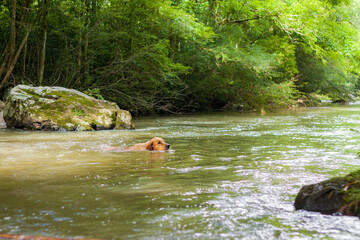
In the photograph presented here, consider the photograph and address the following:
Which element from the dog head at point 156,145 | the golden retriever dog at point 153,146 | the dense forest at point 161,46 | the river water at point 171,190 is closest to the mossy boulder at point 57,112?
the dense forest at point 161,46

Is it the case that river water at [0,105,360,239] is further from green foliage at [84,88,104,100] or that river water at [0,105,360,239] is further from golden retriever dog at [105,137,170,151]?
green foliage at [84,88,104,100]

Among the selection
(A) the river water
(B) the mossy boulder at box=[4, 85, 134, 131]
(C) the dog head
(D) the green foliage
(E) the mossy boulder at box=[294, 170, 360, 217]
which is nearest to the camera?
(A) the river water

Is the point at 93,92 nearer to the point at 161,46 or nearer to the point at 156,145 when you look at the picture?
the point at 161,46

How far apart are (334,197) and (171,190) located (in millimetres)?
1780

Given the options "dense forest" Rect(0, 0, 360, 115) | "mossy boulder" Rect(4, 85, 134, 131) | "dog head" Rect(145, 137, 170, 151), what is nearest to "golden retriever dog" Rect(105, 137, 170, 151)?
"dog head" Rect(145, 137, 170, 151)

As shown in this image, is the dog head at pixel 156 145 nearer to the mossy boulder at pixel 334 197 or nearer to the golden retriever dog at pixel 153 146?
the golden retriever dog at pixel 153 146

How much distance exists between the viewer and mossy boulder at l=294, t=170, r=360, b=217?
136 inches

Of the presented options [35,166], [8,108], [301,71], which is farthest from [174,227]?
[301,71]

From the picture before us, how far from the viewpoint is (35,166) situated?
20.3 feet

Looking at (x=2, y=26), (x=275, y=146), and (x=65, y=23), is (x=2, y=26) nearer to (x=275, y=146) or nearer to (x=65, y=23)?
(x=65, y=23)

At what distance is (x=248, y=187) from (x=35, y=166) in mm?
3346

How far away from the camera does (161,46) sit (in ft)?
56.0

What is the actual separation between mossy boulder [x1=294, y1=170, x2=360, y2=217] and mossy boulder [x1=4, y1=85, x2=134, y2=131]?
377 inches

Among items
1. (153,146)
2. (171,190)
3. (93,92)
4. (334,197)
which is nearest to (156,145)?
(153,146)
